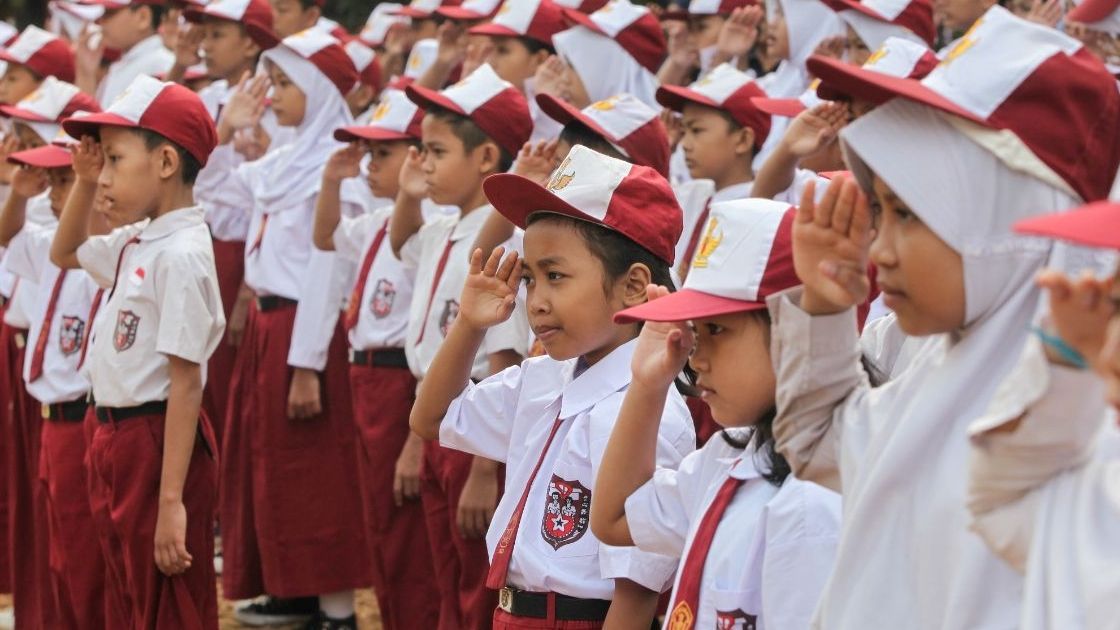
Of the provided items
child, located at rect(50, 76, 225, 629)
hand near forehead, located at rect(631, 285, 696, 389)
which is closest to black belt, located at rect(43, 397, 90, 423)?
child, located at rect(50, 76, 225, 629)

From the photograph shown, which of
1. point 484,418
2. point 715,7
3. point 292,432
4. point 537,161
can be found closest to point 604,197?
point 484,418

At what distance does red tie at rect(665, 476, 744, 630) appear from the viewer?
2279 mm

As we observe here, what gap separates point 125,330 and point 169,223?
314 mm

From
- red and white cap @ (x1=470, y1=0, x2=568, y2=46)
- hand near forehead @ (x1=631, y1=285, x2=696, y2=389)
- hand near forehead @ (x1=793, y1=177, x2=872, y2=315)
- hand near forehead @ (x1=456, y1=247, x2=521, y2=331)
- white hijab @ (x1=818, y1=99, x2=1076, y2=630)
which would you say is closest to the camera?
white hijab @ (x1=818, y1=99, x2=1076, y2=630)

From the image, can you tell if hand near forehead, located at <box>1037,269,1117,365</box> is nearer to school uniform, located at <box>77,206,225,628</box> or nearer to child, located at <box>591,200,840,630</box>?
child, located at <box>591,200,840,630</box>

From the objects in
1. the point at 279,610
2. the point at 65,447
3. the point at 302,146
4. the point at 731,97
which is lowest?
the point at 279,610

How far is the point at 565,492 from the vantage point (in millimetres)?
2912

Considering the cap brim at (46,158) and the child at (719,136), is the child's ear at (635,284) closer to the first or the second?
the child at (719,136)

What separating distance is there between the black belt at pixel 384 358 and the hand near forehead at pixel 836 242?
118 inches

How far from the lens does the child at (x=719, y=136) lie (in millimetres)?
5059

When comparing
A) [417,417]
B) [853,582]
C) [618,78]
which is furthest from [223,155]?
[853,582]

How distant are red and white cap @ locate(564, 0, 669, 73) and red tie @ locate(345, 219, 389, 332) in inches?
66.7

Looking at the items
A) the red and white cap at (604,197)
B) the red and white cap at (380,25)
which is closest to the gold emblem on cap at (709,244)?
the red and white cap at (604,197)

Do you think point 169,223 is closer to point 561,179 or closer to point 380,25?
point 561,179
